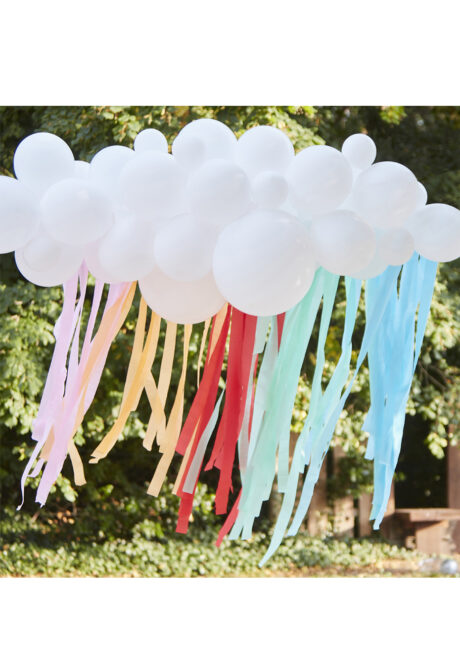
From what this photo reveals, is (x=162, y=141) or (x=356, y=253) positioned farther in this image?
(x=162, y=141)

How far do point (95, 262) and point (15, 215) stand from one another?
210mm

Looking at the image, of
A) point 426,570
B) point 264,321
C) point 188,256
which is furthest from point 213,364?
point 426,570

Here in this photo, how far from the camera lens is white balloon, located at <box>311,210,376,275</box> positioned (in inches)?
61.5

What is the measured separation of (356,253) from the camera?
157 cm

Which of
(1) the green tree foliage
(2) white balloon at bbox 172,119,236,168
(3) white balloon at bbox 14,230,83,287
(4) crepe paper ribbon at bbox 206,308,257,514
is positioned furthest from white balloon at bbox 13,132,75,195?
(1) the green tree foliage

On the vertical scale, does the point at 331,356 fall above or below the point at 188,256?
above

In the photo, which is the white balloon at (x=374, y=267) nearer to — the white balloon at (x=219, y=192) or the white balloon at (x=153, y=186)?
the white balloon at (x=219, y=192)

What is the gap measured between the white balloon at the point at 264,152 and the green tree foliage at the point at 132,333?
2756 mm

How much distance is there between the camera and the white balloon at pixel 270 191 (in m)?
1.61

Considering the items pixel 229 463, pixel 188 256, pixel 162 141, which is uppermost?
pixel 162 141

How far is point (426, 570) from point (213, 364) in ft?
12.8

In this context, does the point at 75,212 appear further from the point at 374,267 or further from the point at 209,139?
the point at 374,267

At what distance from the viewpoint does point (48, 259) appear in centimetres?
167
